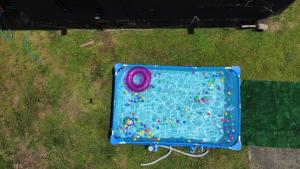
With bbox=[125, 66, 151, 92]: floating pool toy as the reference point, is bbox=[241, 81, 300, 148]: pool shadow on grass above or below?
below

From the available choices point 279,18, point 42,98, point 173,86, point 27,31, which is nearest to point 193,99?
A: point 173,86

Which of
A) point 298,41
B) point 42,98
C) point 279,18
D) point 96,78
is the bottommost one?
point 42,98

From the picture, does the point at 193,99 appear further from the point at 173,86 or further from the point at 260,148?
the point at 260,148

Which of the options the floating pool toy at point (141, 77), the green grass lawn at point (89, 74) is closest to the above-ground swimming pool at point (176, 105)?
the floating pool toy at point (141, 77)

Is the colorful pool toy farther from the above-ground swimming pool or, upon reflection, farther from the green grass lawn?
the green grass lawn

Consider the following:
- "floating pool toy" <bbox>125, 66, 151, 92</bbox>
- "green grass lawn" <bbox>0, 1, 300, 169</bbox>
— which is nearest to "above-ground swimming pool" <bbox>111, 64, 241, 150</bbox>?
"floating pool toy" <bbox>125, 66, 151, 92</bbox>

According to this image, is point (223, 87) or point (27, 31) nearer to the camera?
point (223, 87)
